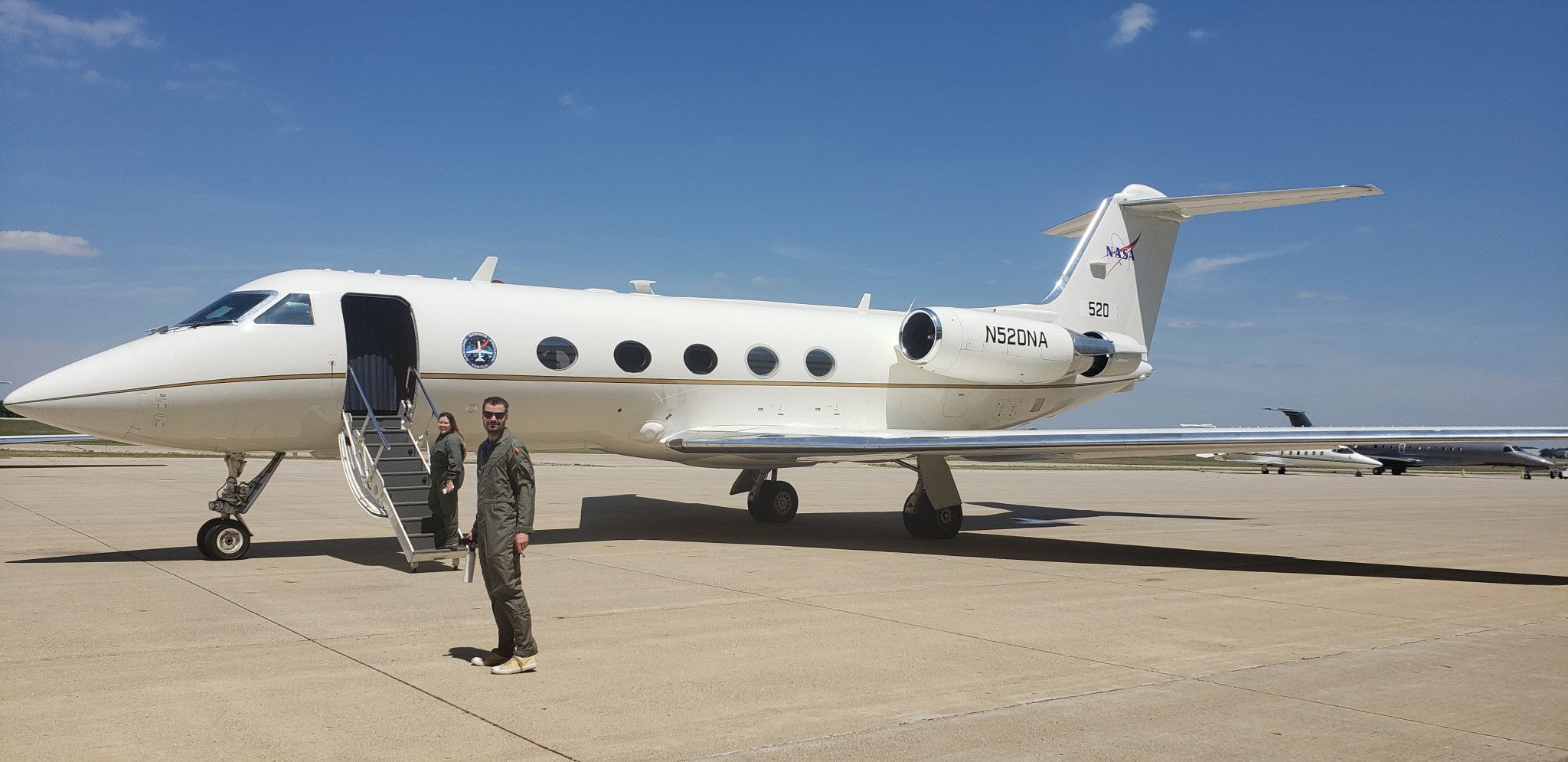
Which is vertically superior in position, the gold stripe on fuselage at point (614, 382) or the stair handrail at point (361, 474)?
the gold stripe on fuselage at point (614, 382)

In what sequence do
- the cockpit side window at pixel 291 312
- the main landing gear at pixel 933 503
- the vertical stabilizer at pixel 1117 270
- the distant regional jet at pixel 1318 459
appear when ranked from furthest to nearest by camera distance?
the distant regional jet at pixel 1318 459, the vertical stabilizer at pixel 1117 270, the main landing gear at pixel 933 503, the cockpit side window at pixel 291 312

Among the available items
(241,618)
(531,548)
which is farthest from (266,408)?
(241,618)

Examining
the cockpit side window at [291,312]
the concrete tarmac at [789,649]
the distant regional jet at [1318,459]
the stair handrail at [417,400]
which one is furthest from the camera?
the distant regional jet at [1318,459]

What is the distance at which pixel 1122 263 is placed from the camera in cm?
1755

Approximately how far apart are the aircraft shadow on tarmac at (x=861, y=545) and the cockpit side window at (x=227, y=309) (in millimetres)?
2434

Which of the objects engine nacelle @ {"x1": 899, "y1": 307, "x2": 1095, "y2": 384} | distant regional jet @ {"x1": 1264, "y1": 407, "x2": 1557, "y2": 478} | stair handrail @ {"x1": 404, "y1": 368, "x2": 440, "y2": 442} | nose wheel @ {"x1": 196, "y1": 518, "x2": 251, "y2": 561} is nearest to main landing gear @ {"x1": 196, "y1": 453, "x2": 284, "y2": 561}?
nose wheel @ {"x1": 196, "y1": 518, "x2": 251, "y2": 561}

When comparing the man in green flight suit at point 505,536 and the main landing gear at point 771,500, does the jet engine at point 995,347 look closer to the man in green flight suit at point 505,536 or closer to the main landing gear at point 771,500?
the main landing gear at point 771,500

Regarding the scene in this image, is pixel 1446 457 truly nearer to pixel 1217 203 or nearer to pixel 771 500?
pixel 1217 203

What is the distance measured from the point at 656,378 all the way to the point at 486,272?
2.57 m

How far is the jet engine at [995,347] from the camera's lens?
50.2 feet

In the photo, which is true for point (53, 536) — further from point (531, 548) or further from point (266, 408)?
point (531, 548)

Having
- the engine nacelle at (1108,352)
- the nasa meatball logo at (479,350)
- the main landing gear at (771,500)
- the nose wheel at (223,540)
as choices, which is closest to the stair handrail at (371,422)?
the nasa meatball logo at (479,350)

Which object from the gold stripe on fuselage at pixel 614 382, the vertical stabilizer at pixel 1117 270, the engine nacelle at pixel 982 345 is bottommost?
the gold stripe on fuselage at pixel 614 382

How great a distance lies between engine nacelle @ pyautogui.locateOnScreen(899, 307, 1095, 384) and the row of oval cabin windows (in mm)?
1495
